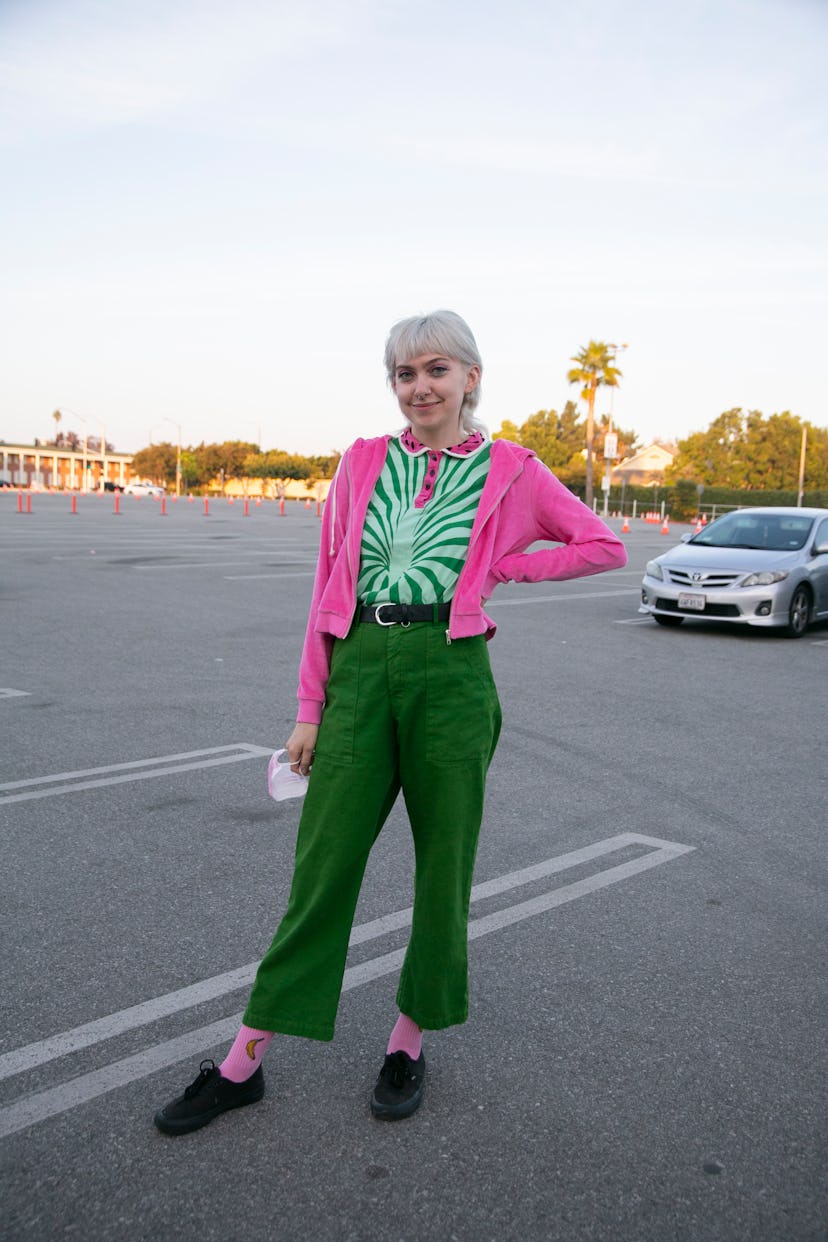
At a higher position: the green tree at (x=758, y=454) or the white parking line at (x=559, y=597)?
the green tree at (x=758, y=454)

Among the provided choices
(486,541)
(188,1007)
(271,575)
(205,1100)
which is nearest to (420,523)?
(486,541)

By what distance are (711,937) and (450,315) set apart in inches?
93.9

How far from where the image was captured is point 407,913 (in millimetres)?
3971

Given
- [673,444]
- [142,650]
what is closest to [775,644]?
[142,650]

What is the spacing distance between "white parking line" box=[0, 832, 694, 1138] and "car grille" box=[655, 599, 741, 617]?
25.4 feet

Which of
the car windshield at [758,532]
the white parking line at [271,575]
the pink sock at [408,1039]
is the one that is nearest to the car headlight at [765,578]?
the car windshield at [758,532]

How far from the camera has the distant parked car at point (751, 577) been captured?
11.9 meters

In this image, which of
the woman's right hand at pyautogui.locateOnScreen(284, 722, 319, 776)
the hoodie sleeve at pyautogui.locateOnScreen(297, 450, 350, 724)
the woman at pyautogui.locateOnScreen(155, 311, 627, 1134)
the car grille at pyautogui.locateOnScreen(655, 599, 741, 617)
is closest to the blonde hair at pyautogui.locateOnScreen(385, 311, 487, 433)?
the woman at pyautogui.locateOnScreen(155, 311, 627, 1134)

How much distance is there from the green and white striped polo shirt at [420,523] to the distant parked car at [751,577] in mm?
9671

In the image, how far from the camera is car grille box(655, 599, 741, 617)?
11875mm

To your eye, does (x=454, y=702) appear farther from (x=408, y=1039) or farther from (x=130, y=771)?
(x=130, y=771)

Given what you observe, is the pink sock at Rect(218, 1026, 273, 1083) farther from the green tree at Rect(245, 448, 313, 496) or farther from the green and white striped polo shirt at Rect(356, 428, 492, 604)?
the green tree at Rect(245, 448, 313, 496)

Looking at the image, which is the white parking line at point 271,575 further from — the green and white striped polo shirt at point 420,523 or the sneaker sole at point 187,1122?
the sneaker sole at point 187,1122

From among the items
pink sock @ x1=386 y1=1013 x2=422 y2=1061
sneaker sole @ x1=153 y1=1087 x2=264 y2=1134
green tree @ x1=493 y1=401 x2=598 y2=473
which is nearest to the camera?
sneaker sole @ x1=153 y1=1087 x2=264 y2=1134
